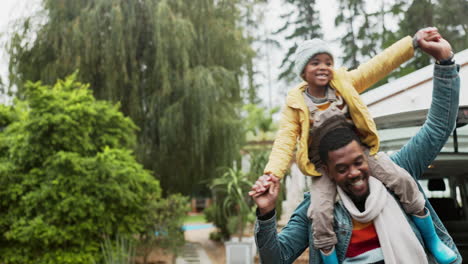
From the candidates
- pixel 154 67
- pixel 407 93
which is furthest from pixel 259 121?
pixel 407 93

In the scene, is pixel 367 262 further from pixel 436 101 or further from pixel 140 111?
pixel 140 111

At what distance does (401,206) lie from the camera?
5.25 ft

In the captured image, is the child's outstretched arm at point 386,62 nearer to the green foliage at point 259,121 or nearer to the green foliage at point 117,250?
the green foliage at point 117,250

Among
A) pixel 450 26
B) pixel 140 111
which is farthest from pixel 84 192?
pixel 450 26

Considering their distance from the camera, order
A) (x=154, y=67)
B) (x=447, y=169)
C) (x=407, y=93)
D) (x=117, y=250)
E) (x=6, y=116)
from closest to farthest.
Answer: (x=407, y=93), (x=447, y=169), (x=117, y=250), (x=6, y=116), (x=154, y=67)

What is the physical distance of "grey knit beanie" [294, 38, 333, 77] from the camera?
63.6 inches

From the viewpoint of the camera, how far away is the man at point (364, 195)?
1.51 metres

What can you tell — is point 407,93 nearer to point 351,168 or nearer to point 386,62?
point 386,62

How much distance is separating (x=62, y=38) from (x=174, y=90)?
289 cm

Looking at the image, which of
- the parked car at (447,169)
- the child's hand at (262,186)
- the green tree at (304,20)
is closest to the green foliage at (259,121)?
the green tree at (304,20)

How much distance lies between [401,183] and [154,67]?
11.2m

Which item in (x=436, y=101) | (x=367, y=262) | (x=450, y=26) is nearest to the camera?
(x=367, y=262)

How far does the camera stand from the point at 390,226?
1.51 metres

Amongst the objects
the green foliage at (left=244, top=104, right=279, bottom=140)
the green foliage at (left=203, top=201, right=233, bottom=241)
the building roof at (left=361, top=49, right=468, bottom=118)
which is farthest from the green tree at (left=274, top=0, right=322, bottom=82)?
the building roof at (left=361, top=49, right=468, bottom=118)
